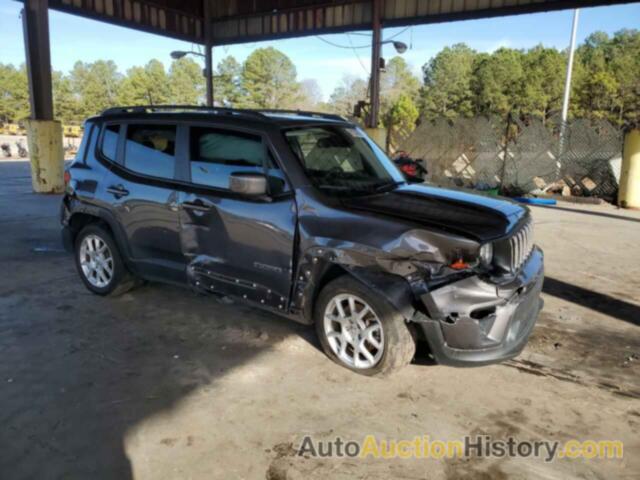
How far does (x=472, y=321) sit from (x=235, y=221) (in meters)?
1.89

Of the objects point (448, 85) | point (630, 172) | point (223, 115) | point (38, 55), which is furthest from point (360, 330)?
point (448, 85)

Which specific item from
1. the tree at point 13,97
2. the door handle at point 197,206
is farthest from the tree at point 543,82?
the tree at point 13,97

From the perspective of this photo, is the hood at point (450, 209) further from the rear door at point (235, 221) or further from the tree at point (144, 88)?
the tree at point (144, 88)

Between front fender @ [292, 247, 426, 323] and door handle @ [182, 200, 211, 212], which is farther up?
door handle @ [182, 200, 211, 212]

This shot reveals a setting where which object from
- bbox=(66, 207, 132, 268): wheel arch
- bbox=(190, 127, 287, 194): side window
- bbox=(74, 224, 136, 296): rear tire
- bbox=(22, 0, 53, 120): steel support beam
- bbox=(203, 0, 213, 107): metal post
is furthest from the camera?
bbox=(203, 0, 213, 107): metal post

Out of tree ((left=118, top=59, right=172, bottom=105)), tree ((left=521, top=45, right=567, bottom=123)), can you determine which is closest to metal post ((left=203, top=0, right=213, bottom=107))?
tree ((left=521, top=45, right=567, bottom=123))

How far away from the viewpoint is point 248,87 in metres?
73.2

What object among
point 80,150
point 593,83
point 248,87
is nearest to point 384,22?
point 80,150

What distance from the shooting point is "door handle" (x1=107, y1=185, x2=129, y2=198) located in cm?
455

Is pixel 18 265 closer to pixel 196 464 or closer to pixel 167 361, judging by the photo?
pixel 167 361

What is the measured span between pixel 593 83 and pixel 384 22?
4402cm

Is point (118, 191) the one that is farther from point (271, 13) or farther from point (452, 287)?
point (271, 13)

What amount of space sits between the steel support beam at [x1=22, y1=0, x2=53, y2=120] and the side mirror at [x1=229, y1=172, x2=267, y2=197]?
36.7ft

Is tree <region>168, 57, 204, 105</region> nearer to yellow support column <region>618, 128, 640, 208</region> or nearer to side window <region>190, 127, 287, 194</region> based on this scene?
yellow support column <region>618, 128, 640, 208</region>
